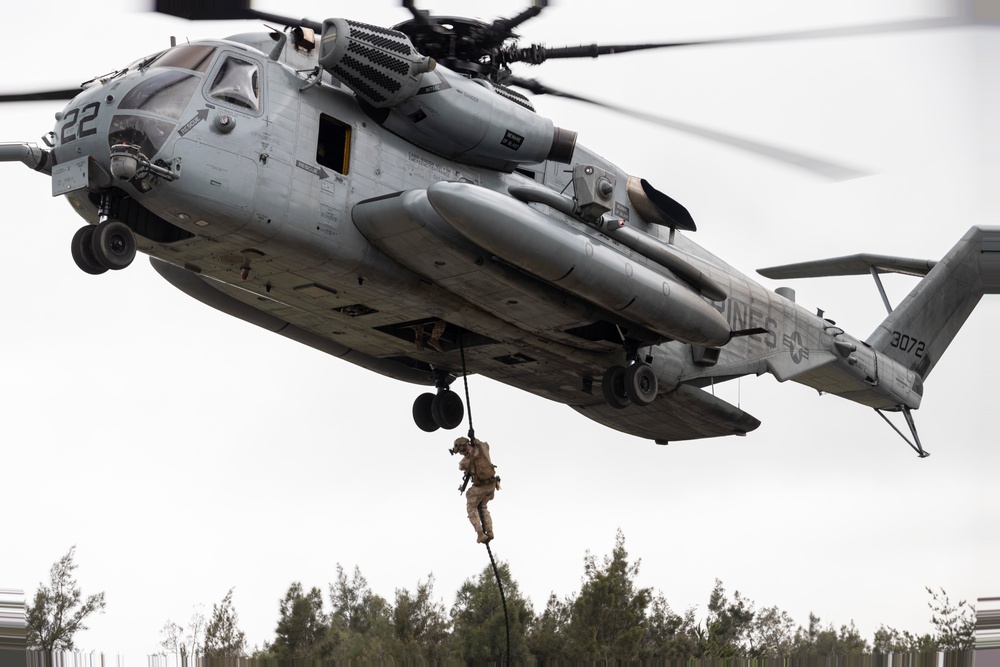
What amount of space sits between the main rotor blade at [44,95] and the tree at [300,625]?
42.7 feet

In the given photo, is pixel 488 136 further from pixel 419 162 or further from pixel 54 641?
pixel 54 641

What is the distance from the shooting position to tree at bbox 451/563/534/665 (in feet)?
71.0

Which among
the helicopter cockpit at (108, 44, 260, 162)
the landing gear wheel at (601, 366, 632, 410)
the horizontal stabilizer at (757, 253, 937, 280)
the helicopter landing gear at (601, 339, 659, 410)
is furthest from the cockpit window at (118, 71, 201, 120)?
the horizontal stabilizer at (757, 253, 937, 280)

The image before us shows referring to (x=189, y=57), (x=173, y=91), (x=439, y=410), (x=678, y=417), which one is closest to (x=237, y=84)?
(x=189, y=57)

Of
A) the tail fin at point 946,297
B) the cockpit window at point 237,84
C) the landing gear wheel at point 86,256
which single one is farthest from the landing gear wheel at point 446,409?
the tail fin at point 946,297

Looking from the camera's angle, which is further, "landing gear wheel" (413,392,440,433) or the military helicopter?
"landing gear wheel" (413,392,440,433)

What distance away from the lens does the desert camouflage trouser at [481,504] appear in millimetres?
13695

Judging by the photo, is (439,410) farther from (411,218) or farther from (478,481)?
(411,218)

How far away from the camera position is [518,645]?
72.5ft

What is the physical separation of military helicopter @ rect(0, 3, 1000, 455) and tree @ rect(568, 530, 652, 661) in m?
8.69

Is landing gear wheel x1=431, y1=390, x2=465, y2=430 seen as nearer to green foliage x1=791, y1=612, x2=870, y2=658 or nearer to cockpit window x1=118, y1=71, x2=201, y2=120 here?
cockpit window x1=118, y1=71, x2=201, y2=120

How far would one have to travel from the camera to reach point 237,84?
11469 millimetres

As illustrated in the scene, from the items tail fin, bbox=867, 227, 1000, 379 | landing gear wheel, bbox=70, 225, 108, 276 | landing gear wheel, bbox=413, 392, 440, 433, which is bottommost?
landing gear wheel, bbox=413, 392, 440, 433

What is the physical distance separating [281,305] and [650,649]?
42.6 ft
